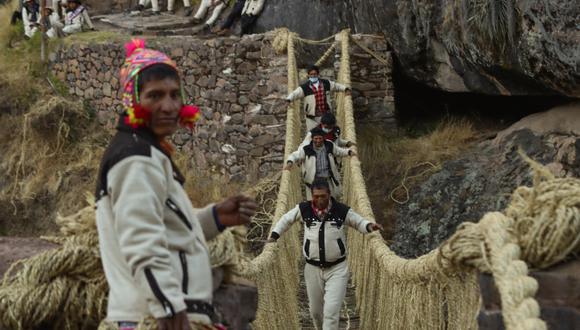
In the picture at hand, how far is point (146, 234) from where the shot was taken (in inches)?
73.7

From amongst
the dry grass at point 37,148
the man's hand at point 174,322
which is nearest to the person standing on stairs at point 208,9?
the dry grass at point 37,148

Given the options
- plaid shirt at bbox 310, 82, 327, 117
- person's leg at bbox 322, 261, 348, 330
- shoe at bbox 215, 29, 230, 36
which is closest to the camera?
person's leg at bbox 322, 261, 348, 330

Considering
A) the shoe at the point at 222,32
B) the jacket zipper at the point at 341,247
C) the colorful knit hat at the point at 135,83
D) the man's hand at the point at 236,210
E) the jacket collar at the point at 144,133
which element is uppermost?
the colorful knit hat at the point at 135,83

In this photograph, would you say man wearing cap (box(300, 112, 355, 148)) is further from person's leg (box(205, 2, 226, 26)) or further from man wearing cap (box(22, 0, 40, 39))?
man wearing cap (box(22, 0, 40, 39))

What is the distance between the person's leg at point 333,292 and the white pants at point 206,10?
8619 mm

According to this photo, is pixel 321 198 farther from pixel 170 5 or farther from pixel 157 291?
pixel 170 5

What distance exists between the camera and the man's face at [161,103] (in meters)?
2.04

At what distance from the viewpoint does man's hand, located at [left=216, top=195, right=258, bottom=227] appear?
2.26m

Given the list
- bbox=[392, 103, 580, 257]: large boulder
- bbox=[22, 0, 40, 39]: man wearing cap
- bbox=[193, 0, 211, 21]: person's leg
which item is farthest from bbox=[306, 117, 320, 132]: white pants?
bbox=[22, 0, 40, 39]: man wearing cap

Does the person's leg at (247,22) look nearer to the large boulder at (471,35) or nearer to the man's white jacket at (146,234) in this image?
the large boulder at (471,35)

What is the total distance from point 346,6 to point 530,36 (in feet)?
12.9

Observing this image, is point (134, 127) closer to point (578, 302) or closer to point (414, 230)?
point (578, 302)

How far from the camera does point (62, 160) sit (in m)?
12.2

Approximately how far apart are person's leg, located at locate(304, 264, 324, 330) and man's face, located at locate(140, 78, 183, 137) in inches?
117
